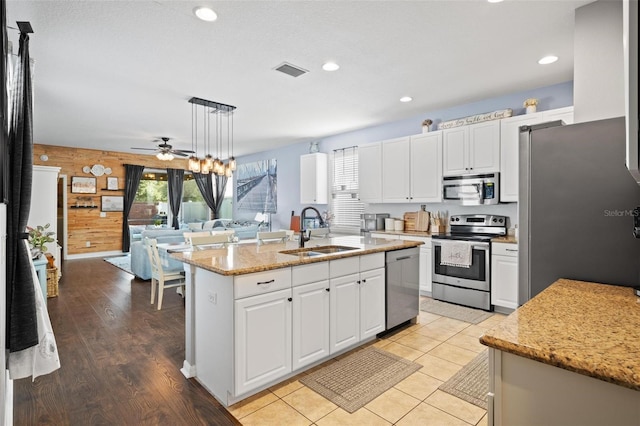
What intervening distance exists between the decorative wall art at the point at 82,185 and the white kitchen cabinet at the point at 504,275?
9181mm

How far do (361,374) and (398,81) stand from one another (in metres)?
3.14

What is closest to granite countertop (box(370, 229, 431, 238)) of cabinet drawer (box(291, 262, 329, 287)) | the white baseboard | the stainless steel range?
the stainless steel range

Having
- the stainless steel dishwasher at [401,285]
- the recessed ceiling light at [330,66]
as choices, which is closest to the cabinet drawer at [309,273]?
the stainless steel dishwasher at [401,285]

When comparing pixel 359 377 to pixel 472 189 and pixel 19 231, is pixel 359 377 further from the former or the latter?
pixel 472 189

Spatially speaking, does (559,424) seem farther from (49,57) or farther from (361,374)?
(49,57)

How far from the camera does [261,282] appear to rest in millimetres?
2221

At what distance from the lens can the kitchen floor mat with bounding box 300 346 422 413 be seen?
90.0 inches

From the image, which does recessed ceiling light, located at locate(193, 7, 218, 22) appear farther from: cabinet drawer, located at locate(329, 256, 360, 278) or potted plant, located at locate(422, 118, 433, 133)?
potted plant, located at locate(422, 118, 433, 133)

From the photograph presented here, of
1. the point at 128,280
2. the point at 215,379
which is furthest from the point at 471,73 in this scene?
the point at 128,280

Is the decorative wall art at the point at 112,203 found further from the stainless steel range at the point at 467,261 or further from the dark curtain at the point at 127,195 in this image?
the stainless steel range at the point at 467,261

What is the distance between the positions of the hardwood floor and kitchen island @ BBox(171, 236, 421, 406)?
0.20 metres

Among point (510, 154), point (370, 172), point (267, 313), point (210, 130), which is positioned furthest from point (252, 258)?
point (210, 130)

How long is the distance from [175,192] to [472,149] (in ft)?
27.5

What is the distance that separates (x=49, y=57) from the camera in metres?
3.20
